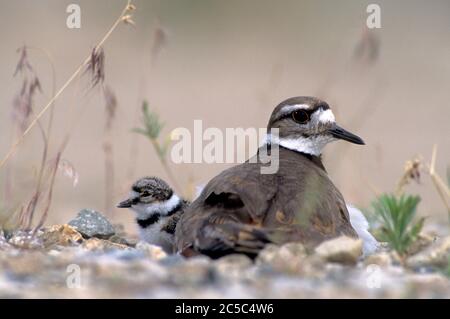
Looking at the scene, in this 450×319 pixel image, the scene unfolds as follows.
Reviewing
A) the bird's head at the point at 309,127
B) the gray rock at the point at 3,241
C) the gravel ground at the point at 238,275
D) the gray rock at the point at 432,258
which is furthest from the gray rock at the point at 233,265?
the bird's head at the point at 309,127

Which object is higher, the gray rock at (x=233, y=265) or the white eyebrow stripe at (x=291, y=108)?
the white eyebrow stripe at (x=291, y=108)

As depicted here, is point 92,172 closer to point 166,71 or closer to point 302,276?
point 166,71

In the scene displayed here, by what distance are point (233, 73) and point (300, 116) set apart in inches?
484

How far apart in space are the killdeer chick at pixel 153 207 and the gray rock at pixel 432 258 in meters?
2.67

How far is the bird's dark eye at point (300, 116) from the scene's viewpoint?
30.8ft

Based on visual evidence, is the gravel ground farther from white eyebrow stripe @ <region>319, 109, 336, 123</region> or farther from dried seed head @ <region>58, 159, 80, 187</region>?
white eyebrow stripe @ <region>319, 109, 336, 123</region>

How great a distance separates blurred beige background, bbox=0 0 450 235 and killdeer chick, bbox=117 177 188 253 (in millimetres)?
2263

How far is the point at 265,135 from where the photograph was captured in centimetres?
984

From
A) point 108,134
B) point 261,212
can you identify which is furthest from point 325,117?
→ point 108,134

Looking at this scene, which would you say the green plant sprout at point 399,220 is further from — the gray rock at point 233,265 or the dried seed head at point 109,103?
the dried seed head at point 109,103

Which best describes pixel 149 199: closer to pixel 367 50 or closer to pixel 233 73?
pixel 367 50
